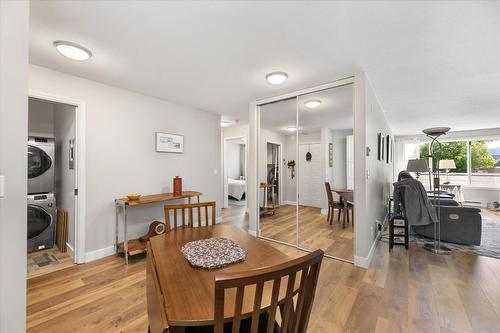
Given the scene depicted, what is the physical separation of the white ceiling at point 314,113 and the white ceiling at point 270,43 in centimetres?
32

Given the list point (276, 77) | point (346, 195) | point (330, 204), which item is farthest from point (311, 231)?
point (276, 77)

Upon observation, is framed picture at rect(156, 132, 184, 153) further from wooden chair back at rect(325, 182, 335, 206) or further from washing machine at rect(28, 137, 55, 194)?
wooden chair back at rect(325, 182, 335, 206)

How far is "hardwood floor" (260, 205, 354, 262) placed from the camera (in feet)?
10.9

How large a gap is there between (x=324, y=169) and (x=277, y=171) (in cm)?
92

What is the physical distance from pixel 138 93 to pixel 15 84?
2.32 m

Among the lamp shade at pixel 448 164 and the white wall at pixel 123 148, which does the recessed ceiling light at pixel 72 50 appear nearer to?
the white wall at pixel 123 148

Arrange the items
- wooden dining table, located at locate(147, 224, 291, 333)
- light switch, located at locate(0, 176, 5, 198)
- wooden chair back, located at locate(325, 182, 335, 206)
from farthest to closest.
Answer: wooden chair back, located at locate(325, 182, 335, 206) → light switch, located at locate(0, 176, 5, 198) → wooden dining table, located at locate(147, 224, 291, 333)

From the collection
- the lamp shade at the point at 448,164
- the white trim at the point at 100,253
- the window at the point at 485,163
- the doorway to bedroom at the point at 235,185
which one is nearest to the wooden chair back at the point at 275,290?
the white trim at the point at 100,253

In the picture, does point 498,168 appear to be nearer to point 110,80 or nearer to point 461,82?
point 461,82

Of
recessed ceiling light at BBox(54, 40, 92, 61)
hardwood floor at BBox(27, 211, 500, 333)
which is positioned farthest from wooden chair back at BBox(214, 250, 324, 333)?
recessed ceiling light at BBox(54, 40, 92, 61)

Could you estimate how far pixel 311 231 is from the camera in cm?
387

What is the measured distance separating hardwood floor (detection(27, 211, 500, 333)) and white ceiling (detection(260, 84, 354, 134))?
2.10 m

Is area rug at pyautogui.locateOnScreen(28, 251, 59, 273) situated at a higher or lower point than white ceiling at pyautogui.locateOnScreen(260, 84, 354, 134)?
lower

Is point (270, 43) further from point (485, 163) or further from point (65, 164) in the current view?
point (485, 163)
